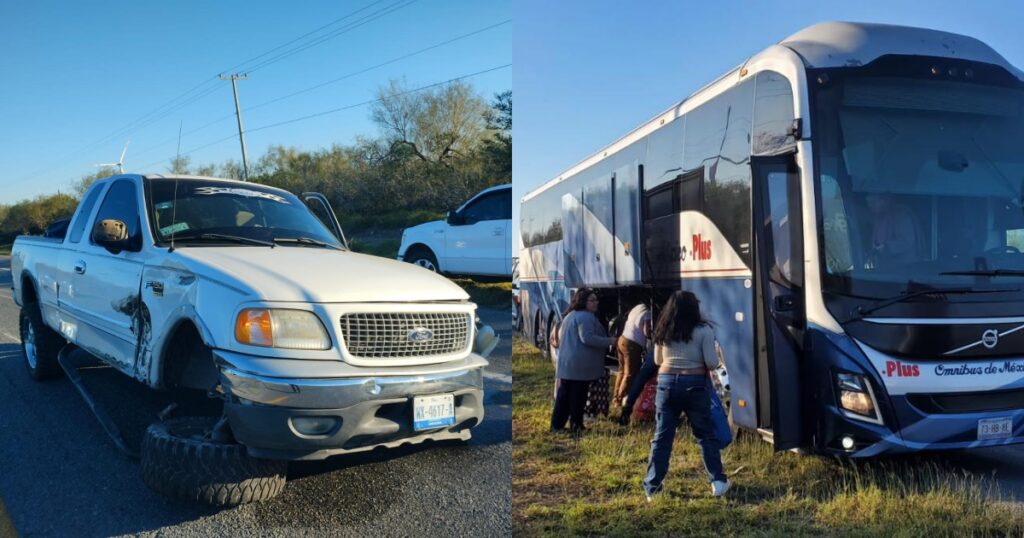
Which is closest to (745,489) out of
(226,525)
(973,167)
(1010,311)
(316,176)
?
(1010,311)

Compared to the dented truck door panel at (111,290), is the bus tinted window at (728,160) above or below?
above

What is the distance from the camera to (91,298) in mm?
4977

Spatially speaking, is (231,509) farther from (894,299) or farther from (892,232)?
(892,232)

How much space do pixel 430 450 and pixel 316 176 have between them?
6.63 ft

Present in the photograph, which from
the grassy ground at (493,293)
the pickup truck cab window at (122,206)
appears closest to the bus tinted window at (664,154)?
the grassy ground at (493,293)

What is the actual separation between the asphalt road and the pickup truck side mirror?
38.3 inches

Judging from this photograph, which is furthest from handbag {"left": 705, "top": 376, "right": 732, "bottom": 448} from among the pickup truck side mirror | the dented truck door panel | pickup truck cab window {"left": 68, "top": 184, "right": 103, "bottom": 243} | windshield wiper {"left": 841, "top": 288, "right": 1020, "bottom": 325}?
pickup truck cab window {"left": 68, "top": 184, "right": 103, "bottom": 243}

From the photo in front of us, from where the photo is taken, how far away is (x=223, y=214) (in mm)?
4703

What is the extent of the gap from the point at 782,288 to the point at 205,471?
3.73 metres

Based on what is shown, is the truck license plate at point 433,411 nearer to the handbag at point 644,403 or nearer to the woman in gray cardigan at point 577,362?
the woman in gray cardigan at point 577,362

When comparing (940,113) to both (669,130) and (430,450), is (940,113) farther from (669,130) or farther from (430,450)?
(430,450)

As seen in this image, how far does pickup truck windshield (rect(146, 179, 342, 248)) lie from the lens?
4.55 m

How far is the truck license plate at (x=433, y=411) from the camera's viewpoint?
3.78 metres

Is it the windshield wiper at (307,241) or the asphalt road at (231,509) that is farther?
the windshield wiper at (307,241)
